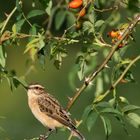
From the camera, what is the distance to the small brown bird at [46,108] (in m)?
6.56

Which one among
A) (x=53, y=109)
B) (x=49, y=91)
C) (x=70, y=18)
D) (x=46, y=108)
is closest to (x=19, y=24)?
(x=70, y=18)

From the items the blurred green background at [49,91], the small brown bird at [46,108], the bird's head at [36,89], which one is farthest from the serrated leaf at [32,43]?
the blurred green background at [49,91]

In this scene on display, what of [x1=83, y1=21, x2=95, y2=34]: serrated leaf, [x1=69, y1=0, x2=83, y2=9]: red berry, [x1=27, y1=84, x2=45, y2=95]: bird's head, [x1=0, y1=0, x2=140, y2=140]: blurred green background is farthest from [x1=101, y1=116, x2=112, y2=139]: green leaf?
Result: [x1=0, y1=0, x2=140, y2=140]: blurred green background

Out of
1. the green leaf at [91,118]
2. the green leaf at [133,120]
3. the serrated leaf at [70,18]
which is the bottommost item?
the green leaf at [133,120]

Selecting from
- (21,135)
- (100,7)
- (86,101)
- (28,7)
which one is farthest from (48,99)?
(28,7)

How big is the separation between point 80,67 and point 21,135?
20.6 feet

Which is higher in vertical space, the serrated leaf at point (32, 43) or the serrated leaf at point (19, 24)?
the serrated leaf at point (19, 24)

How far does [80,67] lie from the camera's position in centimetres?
536

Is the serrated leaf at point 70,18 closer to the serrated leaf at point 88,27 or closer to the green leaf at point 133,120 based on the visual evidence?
the serrated leaf at point 88,27

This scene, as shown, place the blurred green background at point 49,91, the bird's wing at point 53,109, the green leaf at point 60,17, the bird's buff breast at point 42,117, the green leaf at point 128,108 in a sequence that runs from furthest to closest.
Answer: the blurred green background at point 49,91 < the bird's buff breast at point 42,117 < the bird's wing at point 53,109 < the green leaf at point 60,17 < the green leaf at point 128,108

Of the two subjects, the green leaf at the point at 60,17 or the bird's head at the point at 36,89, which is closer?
the green leaf at the point at 60,17

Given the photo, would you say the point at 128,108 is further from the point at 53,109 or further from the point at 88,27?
the point at 53,109

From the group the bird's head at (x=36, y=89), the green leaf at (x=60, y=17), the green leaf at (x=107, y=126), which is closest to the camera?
the green leaf at (x=107, y=126)

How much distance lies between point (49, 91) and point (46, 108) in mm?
8170
